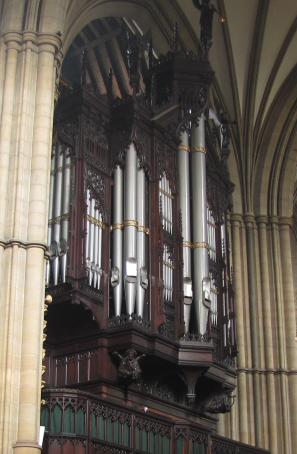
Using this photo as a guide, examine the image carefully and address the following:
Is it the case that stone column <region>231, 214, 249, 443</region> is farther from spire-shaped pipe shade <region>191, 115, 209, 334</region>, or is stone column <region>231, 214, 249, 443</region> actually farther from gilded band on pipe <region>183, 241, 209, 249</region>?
gilded band on pipe <region>183, 241, 209, 249</region>

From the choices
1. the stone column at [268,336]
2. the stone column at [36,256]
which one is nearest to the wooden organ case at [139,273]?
the stone column at [36,256]

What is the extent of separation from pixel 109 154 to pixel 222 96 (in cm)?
691

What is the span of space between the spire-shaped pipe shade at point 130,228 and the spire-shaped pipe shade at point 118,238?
0.12 meters

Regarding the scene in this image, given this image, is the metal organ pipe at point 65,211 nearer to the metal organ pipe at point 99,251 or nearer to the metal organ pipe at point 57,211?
the metal organ pipe at point 57,211

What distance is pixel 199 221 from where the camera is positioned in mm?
17906

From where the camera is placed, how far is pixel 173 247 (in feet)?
56.0

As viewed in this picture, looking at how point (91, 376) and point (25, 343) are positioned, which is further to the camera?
point (91, 376)

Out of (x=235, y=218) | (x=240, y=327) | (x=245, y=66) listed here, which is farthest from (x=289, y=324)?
(x=245, y=66)

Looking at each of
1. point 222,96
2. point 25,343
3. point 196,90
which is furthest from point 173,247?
point 222,96

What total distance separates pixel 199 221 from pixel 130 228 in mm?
2175

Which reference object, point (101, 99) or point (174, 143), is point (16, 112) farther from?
point (174, 143)

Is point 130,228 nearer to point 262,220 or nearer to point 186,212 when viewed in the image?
point 186,212

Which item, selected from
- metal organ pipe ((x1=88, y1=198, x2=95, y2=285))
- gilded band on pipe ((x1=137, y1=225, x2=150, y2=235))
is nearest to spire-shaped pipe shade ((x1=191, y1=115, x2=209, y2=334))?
gilded band on pipe ((x1=137, y1=225, x2=150, y2=235))

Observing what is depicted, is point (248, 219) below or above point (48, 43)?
above
